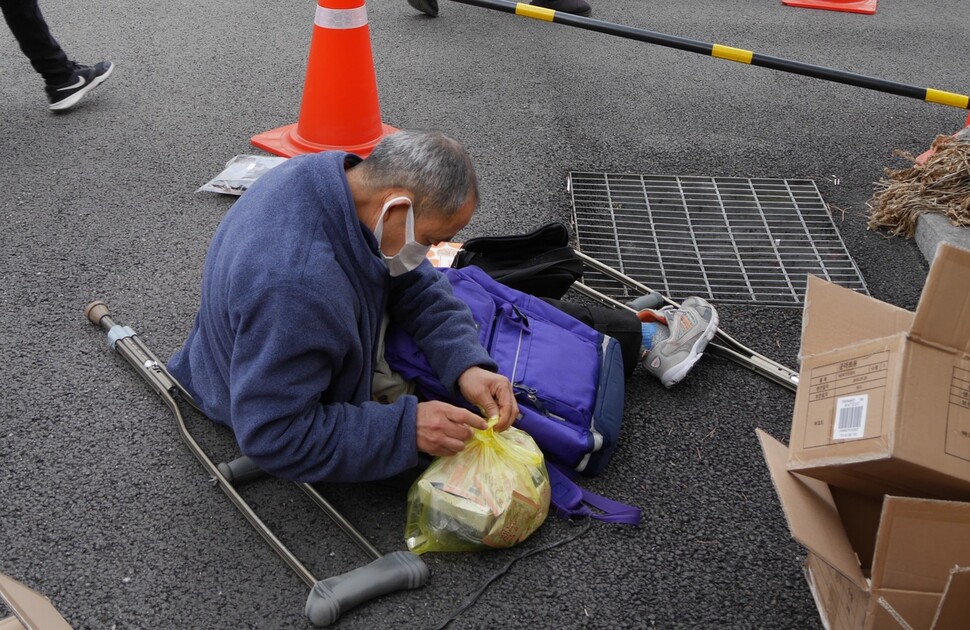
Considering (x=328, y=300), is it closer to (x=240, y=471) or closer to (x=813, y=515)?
(x=240, y=471)

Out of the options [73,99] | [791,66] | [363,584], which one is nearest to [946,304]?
[363,584]

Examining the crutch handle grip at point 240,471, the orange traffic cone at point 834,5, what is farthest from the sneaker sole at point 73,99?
the orange traffic cone at point 834,5

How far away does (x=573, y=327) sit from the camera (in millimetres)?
2793

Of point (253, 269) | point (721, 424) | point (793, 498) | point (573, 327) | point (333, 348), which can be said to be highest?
point (253, 269)

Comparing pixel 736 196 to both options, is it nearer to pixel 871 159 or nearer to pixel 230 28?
pixel 871 159

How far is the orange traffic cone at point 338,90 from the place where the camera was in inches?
156

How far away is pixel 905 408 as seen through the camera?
1.67 metres

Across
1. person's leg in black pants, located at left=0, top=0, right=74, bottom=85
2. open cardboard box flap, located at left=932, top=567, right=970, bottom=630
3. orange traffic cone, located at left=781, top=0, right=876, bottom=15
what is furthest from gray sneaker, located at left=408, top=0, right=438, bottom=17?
open cardboard box flap, located at left=932, top=567, right=970, bottom=630

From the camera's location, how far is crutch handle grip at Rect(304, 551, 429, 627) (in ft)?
6.78

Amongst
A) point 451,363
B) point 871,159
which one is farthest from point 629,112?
point 451,363

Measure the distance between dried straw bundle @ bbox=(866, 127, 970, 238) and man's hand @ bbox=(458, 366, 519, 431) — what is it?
2.45 m

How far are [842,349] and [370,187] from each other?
1.16m

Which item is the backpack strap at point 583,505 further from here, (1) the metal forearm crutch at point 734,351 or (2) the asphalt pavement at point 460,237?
(1) the metal forearm crutch at point 734,351

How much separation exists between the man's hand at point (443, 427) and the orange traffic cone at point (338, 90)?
220 cm
